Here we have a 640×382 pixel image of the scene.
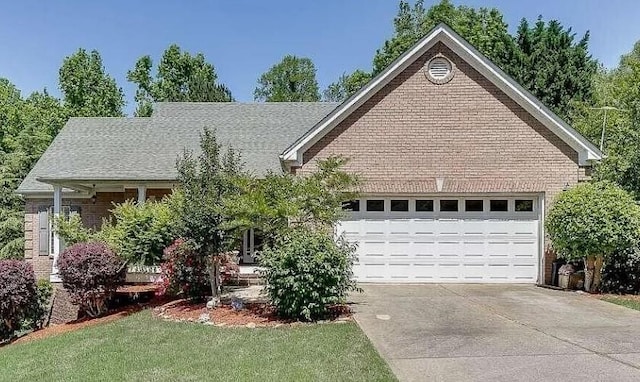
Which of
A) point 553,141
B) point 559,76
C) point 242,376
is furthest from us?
point 559,76

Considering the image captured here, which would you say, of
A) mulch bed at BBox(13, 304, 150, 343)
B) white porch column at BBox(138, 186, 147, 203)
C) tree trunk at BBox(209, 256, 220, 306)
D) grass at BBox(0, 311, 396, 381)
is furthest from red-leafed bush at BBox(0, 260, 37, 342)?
tree trunk at BBox(209, 256, 220, 306)

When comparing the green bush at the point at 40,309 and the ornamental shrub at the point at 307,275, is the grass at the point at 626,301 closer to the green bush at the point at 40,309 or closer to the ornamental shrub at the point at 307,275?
the ornamental shrub at the point at 307,275

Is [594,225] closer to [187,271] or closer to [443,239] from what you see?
[443,239]

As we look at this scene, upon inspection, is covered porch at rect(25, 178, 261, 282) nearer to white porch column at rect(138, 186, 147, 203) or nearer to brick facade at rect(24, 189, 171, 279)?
brick facade at rect(24, 189, 171, 279)

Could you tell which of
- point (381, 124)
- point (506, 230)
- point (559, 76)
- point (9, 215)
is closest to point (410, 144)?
point (381, 124)

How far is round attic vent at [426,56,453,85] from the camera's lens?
566 inches

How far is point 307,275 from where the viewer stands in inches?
367

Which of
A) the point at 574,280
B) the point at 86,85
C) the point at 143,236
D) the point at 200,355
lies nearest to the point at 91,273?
the point at 143,236

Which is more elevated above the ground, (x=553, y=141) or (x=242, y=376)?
(x=553, y=141)

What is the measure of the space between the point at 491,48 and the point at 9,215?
28.2 metres

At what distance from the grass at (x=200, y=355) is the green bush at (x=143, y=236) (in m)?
2.85

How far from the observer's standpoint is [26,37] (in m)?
25.4

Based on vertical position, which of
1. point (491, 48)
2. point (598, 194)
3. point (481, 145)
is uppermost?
point (491, 48)

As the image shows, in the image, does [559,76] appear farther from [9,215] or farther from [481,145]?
[9,215]
